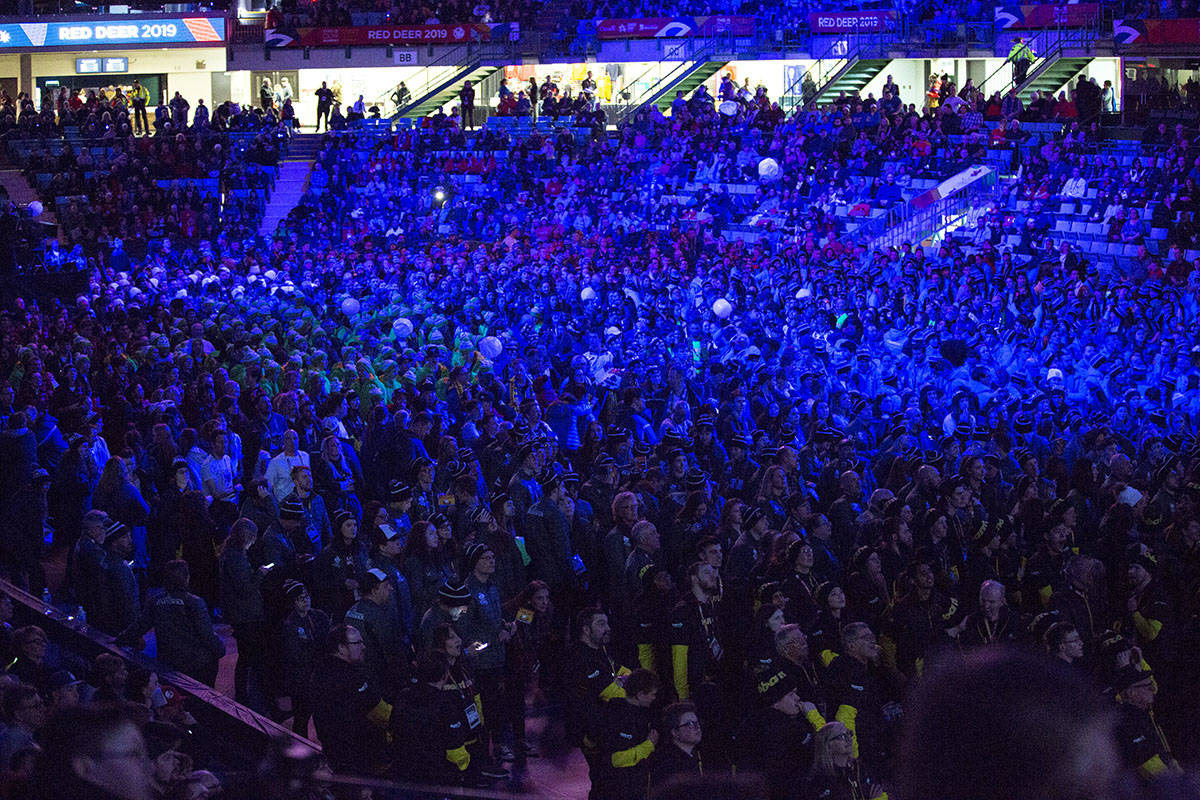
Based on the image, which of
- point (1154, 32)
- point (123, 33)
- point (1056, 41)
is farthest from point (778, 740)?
point (123, 33)

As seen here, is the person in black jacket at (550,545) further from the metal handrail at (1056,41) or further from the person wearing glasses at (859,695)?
the metal handrail at (1056,41)

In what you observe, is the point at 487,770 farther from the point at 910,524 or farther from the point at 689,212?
the point at 689,212

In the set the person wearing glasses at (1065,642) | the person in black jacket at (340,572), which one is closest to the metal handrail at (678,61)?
the person in black jacket at (340,572)

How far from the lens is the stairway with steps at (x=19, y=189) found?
1104 inches

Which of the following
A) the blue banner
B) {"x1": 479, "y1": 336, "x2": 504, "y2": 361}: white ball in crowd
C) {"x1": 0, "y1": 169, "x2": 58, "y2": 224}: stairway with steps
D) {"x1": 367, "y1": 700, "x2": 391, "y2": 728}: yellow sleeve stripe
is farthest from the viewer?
the blue banner

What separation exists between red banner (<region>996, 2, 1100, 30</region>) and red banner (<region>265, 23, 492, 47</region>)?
14245mm

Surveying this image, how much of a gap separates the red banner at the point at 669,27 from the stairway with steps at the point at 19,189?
15006 mm

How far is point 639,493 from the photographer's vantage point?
9.22 m

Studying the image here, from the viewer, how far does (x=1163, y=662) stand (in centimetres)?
730

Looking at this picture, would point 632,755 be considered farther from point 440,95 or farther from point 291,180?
point 440,95

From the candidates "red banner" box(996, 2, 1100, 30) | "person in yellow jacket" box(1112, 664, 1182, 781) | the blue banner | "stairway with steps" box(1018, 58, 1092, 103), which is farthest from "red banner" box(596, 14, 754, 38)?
"person in yellow jacket" box(1112, 664, 1182, 781)

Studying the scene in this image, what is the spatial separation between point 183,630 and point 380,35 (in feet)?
110

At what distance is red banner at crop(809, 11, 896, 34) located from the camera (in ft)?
107

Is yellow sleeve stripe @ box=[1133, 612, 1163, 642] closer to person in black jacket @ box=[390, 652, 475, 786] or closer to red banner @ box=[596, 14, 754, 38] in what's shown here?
person in black jacket @ box=[390, 652, 475, 786]
